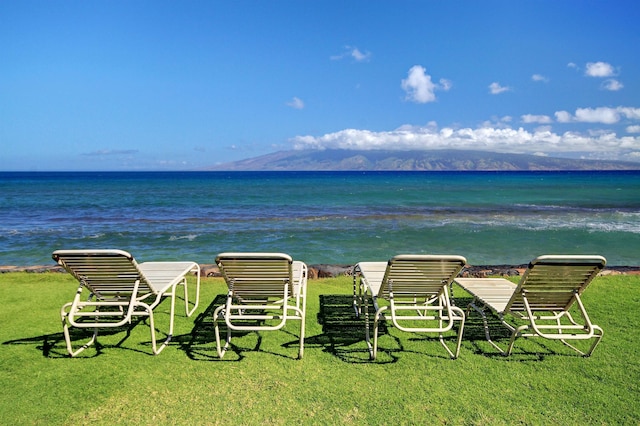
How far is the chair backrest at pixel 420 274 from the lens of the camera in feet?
12.7

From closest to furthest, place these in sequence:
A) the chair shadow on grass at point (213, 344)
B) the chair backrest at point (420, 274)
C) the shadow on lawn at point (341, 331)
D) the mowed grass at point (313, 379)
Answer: the mowed grass at point (313, 379), the chair backrest at point (420, 274), the chair shadow on grass at point (213, 344), the shadow on lawn at point (341, 331)

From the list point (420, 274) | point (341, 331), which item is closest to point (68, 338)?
point (341, 331)

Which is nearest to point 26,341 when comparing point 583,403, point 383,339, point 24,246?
point 383,339

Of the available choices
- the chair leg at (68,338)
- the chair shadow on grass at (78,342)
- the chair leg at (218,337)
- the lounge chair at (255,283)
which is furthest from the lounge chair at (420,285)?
the chair leg at (68,338)

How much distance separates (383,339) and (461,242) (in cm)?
1067

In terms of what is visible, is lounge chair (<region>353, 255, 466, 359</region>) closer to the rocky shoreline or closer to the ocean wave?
the rocky shoreline

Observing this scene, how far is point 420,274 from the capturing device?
161 inches

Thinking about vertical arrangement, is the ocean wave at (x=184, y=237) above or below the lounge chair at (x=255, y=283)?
below

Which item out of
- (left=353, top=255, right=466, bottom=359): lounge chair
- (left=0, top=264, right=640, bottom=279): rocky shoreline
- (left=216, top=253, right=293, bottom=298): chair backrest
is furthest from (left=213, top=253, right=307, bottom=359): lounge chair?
(left=0, top=264, right=640, bottom=279): rocky shoreline

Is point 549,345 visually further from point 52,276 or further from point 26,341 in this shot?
point 52,276

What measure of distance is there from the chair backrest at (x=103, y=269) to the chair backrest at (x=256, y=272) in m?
0.90

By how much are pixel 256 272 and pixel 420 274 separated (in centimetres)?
172

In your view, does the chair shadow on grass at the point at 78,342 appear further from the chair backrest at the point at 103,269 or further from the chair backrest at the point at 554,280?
the chair backrest at the point at 554,280

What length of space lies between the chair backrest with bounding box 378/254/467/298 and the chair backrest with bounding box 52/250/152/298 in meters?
2.60
